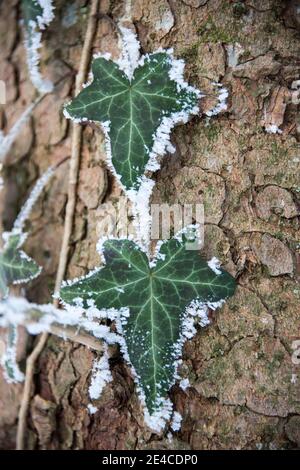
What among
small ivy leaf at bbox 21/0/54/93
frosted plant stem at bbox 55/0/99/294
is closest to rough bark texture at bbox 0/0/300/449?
frosted plant stem at bbox 55/0/99/294

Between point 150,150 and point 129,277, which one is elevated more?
point 150,150

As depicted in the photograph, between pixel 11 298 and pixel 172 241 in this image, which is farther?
pixel 11 298


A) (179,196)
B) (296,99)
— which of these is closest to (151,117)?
(179,196)

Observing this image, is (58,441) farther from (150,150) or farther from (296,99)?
(296,99)

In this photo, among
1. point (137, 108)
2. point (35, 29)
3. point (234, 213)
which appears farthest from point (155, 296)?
point (35, 29)

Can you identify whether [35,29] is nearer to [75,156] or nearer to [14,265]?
[75,156]

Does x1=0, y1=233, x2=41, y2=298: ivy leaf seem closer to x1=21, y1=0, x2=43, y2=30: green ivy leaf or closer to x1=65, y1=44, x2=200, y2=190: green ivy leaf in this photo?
x1=65, y1=44, x2=200, y2=190: green ivy leaf
